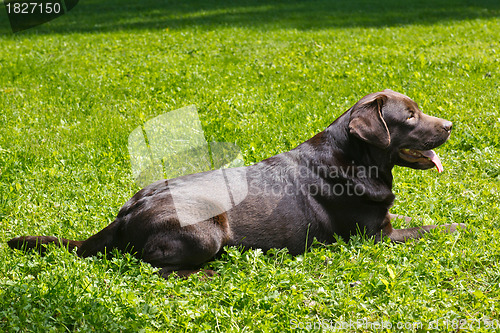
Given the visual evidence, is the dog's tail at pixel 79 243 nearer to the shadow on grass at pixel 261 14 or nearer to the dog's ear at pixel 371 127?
the dog's ear at pixel 371 127

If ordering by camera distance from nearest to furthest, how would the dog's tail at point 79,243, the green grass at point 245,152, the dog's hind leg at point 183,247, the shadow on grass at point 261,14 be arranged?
the green grass at point 245,152 < the dog's hind leg at point 183,247 < the dog's tail at point 79,243 < the shadow on grass at point 261,14

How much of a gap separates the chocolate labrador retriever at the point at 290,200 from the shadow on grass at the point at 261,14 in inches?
448

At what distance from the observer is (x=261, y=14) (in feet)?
61.4

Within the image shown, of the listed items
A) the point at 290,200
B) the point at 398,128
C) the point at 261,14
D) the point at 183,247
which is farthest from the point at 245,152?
the point at 261,14

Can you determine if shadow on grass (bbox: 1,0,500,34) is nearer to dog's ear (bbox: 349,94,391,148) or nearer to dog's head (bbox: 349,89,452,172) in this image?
dog's head (bbox: 349,89,452,172)

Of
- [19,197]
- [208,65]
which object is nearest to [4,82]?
[208,65]

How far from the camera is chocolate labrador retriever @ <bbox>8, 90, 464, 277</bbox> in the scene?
417 centimetres

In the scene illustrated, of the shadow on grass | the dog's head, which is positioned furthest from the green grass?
the dog's head

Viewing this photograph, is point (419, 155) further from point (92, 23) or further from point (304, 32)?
point (92, 23)

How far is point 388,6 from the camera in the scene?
19.5 metres

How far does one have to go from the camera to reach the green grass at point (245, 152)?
3.69 meters

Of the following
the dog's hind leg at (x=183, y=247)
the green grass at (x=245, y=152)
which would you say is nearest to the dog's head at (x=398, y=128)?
the green grass at (x=245, y=152)

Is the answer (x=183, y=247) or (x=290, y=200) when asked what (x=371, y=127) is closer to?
(x=290, y=200)

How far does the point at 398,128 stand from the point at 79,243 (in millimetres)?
2819
